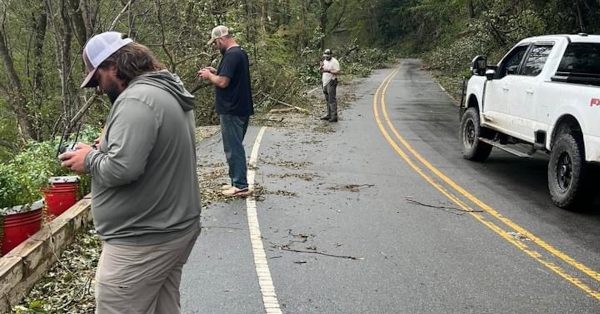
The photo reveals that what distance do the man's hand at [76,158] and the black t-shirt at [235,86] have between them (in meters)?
4.43

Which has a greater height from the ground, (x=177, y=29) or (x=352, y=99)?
(x=177, y=29)

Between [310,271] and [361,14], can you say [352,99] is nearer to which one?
[310,271]

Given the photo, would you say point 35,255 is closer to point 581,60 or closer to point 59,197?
point 59,197

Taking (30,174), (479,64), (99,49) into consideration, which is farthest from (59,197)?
(479,64)

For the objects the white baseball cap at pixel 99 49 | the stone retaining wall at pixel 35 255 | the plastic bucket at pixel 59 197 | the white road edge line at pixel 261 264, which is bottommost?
the white road edge line at pixel 261 264

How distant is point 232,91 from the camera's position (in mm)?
7285

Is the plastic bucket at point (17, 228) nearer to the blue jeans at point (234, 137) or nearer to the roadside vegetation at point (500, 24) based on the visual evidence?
the blue jeans at point (234, 137)

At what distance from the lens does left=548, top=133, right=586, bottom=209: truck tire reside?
7.16m

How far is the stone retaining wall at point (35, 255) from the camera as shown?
167 inches

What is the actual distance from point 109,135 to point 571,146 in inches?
242

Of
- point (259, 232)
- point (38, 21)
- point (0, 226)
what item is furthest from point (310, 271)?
point (38, 21)

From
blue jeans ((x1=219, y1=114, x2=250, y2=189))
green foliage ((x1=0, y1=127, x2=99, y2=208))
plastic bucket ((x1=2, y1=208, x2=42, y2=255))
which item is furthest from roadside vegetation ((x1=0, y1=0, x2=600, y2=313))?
blue jeans ((x1=219, y1=114, x2=250, y2=189))

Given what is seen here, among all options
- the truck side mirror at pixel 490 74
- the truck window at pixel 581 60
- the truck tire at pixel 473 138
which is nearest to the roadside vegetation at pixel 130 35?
the truck side mirror at pixel 490 74

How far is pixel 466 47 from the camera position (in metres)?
32.9
